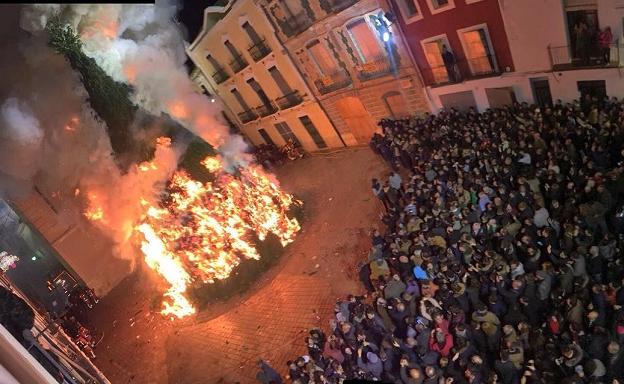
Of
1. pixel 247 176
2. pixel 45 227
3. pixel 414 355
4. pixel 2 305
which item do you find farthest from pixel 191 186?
pixel 45 227

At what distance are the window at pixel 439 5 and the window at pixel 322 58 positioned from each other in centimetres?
574

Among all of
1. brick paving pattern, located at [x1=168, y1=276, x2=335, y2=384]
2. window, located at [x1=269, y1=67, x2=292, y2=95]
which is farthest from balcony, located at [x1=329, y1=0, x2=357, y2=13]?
brick paving pattern, located at [x1=168, y1=276, x2=335, y2=384]

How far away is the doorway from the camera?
17.6 m

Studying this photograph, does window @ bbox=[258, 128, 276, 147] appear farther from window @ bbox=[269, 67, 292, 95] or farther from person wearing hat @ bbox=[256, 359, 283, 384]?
Result: person wearing hat @ bbox=[256, 359, 283, 384]

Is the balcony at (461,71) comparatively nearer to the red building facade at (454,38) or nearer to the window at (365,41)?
the red building facade at (454,38)

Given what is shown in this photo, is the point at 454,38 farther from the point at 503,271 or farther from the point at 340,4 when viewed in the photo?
Result: the point at 503,271

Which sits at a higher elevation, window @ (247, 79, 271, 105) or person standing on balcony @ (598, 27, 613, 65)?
window @ (247, 79, 271, 105)

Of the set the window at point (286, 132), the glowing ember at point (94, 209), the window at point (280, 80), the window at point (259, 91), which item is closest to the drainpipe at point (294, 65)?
the window at point (280, 80)

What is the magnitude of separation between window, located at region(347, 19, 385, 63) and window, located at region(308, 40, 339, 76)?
71.3 inches

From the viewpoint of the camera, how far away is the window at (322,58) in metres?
23.5

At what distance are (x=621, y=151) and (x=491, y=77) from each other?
761 centimetres

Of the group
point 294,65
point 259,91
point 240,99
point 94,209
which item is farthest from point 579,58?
point 94,209

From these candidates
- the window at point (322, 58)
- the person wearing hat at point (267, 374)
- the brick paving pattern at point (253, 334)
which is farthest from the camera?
the window at point (322, 58)

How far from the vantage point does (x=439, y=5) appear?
18.8m
